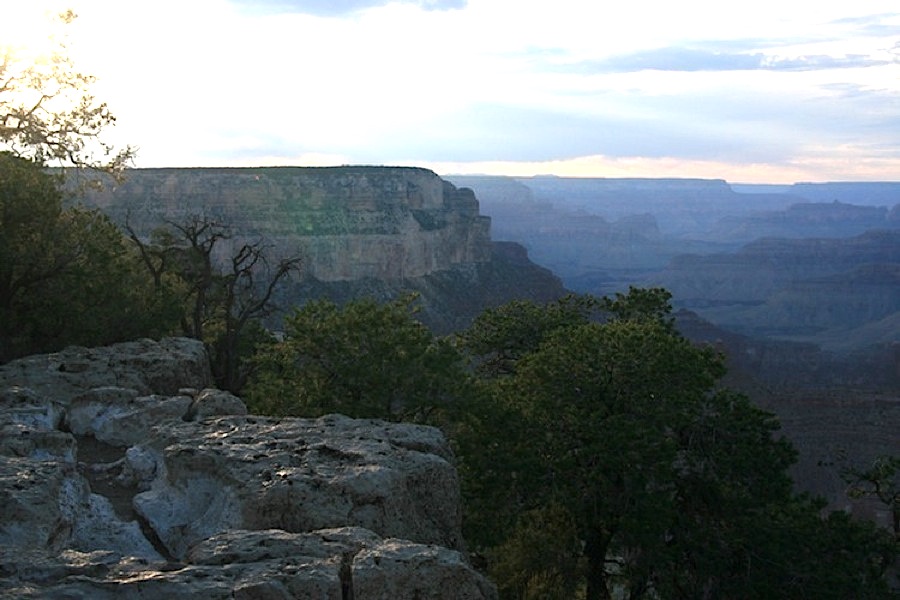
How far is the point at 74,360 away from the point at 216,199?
84628 millimetres

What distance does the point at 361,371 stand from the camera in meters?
18.1

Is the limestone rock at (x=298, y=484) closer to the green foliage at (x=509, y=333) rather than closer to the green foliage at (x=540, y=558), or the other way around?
the green foliage at (x=540, y=558)

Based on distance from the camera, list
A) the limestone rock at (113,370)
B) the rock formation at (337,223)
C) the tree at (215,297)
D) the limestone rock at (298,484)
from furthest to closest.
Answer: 1. the rock formation at (337,223)
2. the tree at (215,297)
3. the limestone rock at (113,370)
4. the limestone rock at (298,484)

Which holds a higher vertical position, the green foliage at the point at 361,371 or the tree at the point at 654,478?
the green foliage at the point at 361,371

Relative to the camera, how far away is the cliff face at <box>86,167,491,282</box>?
95.9 m

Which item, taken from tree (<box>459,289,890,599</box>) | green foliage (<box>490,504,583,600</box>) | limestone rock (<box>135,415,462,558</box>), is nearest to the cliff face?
tree (<box>459,289,890,599</box>)

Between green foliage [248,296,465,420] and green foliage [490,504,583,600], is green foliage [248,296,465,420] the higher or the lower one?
the higher one

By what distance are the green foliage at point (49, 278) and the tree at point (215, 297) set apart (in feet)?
8.85

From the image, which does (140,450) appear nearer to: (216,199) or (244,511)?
(244,511)

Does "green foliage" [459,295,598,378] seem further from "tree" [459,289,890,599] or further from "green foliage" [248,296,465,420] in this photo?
"green foliage" [248,296,465,420]

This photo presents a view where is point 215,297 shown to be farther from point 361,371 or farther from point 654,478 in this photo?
point 654,478

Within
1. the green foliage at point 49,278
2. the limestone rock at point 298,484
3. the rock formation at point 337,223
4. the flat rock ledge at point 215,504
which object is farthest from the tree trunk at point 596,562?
the rock formation at point 337,223

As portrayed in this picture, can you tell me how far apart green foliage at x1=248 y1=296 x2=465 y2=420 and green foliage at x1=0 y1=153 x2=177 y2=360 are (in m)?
4.60

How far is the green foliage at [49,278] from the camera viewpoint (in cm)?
1980
